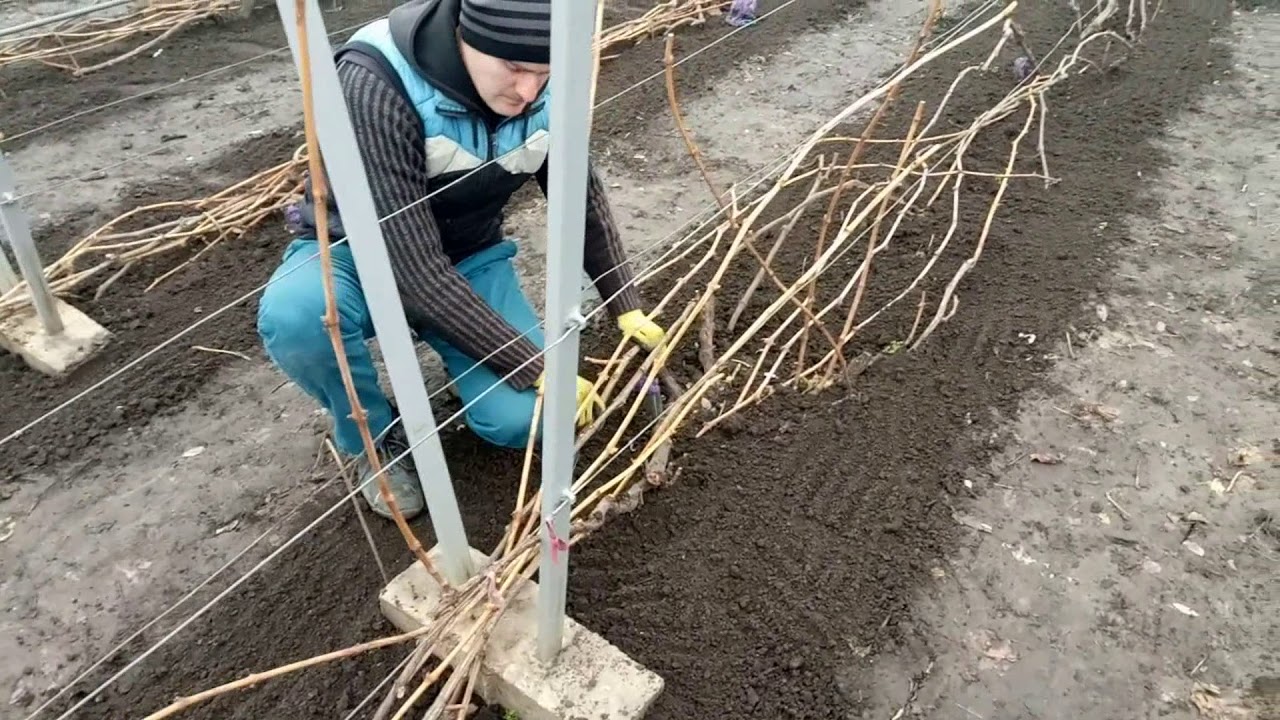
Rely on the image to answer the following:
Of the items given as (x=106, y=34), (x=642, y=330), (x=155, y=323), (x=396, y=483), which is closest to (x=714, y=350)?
(x=642, y=330)

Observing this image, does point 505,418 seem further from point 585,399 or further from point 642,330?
point 642,330

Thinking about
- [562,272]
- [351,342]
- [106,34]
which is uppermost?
[562,272]

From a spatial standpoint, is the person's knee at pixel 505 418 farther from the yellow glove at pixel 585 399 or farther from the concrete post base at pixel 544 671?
the concrete post base at pixel 544 671

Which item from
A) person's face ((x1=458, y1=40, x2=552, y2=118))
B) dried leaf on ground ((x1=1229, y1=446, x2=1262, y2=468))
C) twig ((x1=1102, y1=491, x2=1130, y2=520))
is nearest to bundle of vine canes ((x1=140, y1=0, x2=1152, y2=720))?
person's face ((x1=458, y1=40, x2=552, y2=118))

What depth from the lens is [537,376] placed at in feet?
5.77

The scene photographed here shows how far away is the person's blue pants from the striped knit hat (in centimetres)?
50

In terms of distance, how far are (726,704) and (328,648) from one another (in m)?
0.71

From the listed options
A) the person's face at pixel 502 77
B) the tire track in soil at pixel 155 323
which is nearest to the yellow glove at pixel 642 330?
the person's face at pixel 502 77

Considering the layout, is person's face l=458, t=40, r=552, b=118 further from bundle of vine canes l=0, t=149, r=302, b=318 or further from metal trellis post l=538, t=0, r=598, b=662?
bundle of vine canes l=0, t=149, r=302, b=318

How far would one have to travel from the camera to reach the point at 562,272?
106 centimetres

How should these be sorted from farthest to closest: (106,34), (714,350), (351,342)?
1. (106,34)
2. (714,350)
3. (351,342)

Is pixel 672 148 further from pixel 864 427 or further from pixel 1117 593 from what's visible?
pixel 1117 593

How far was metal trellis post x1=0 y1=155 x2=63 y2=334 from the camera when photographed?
2057mm

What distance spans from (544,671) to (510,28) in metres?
1.01
